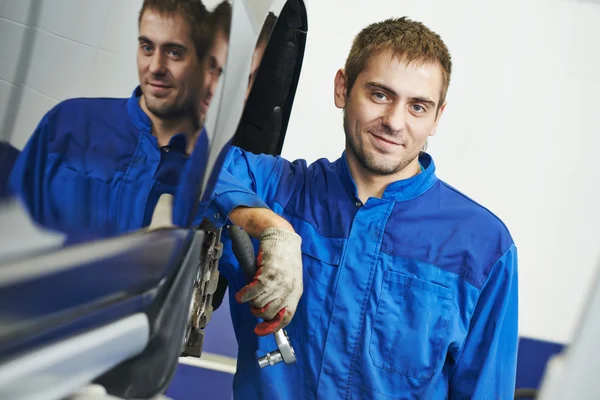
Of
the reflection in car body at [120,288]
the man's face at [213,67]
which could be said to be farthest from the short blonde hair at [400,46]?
the man's face at [213,67]

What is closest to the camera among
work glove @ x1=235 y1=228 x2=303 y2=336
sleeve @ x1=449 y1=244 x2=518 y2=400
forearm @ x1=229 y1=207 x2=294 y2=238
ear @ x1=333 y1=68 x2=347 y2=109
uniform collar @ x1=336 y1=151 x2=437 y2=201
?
→ work glove @ x1=235 y1=228 x2=303 y2=336

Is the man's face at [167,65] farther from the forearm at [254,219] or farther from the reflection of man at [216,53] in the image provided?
the forearm at [254,219]

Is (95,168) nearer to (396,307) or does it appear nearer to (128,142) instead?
(128,142)

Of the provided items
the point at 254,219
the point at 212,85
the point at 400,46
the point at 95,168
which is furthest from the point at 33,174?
the point at 400,46

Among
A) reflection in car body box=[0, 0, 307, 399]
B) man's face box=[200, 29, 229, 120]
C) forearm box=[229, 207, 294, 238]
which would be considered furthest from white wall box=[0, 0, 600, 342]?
man's face box=[200, 29, 229, 120]

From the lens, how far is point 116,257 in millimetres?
533

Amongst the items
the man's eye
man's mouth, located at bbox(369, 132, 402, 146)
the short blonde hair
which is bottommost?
man's mouth, located at bbox(369, 132, 402, 146)

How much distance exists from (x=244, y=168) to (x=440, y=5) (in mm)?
1596

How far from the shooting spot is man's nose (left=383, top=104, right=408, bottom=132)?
1.54 meters

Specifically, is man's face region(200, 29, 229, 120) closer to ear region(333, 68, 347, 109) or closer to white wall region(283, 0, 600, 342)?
ear region(333, 68, 347, 109)

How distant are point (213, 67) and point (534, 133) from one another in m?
2.31

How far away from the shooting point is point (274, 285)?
113 centimetres

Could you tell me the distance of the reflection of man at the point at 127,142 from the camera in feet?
1.60

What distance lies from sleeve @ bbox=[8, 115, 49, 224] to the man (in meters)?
0.93
